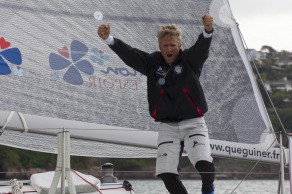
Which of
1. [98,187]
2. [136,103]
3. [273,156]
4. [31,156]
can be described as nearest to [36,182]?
[98,187]

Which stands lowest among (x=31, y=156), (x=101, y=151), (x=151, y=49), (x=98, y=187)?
(x=98, y=187)

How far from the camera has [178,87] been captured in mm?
4551

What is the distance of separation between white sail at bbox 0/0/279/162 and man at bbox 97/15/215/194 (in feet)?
1.84

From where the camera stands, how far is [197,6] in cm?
589

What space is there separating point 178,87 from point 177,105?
3.8 inches

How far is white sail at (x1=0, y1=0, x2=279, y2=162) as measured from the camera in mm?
5363

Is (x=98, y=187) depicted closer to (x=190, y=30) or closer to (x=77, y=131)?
(x=77, y=131)

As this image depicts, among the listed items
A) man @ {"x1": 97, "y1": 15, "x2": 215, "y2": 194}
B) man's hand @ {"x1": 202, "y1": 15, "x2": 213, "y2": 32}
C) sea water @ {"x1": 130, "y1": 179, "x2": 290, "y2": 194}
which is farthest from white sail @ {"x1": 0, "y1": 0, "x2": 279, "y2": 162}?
sea water @ {"x1": 130, "y1": 179, "x2": 290, "y2": 194}

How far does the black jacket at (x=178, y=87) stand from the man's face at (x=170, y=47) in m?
0.04

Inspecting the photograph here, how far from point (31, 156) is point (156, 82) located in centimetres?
1333

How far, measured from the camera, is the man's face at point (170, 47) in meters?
4.54

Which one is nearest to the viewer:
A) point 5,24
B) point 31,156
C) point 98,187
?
point 98,187

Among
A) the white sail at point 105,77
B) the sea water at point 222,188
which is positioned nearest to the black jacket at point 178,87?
the white sail at point 105,77

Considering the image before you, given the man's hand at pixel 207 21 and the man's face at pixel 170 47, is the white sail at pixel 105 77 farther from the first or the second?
the man's hand at pixel 207 21
